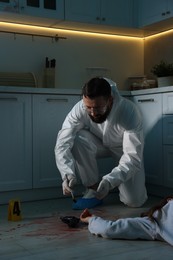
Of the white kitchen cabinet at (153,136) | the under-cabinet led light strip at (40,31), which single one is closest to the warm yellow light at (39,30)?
the under-cabinet led light strip at (40,31)

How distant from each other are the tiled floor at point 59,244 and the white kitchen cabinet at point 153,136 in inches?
28.3

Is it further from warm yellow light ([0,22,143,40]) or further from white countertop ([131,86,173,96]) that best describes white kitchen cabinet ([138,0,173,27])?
white countertop ([131,86,173,96])

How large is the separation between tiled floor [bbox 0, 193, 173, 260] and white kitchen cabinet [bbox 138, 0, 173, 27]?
1806 mm

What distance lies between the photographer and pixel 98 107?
2.32 metres

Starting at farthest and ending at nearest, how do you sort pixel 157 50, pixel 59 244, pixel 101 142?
pixel 157 50 → pixel 101 142 → pixel 59 244

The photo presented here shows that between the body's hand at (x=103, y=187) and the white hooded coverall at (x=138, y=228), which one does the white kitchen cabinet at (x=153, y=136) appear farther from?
the white hooded coverall at (x=138, y=228)

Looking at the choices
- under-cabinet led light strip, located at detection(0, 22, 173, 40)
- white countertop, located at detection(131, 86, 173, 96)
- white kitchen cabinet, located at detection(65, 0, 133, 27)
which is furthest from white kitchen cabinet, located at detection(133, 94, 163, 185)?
under-cabinet led light strip, located at detection(0, 22, 173, 40)

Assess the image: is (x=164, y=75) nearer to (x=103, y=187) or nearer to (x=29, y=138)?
(x=29, y=138)

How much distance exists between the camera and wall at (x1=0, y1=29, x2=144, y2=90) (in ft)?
11.9

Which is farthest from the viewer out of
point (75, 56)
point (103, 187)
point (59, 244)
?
point (75, 56)

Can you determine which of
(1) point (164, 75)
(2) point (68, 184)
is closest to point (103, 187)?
(2) point (68, 184)

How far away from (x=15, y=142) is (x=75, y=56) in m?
1.21

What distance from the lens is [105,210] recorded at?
2.71 m

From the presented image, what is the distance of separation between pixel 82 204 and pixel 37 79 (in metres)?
1.37
